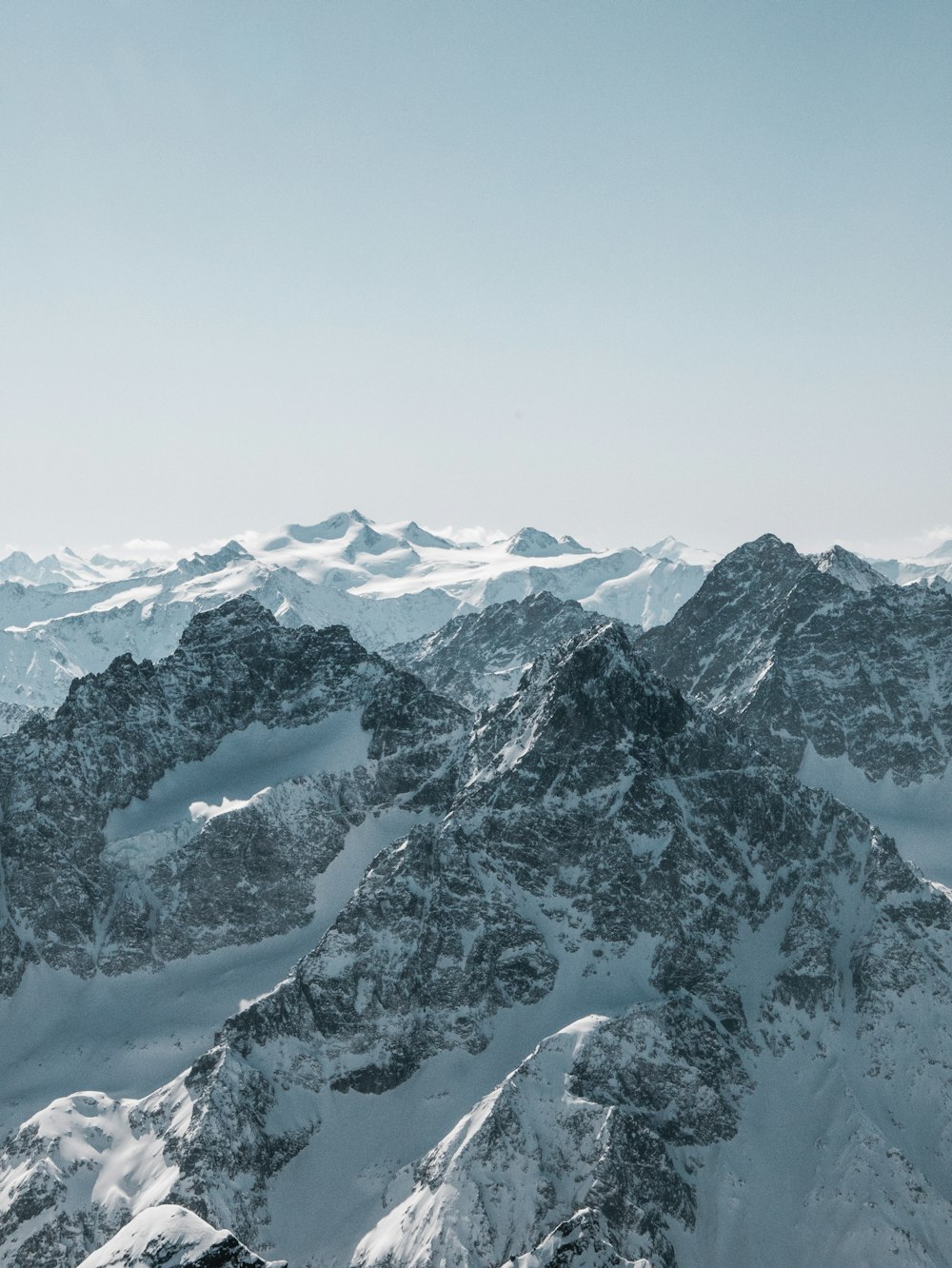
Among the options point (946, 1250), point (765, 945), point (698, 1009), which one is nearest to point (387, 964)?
point (698, 1009)

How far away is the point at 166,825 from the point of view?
18088 centimetres

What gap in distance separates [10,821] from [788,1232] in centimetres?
13992

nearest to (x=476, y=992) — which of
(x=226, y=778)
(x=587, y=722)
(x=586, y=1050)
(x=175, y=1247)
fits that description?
(x=586, y=1050)

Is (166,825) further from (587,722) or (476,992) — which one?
(587,722)

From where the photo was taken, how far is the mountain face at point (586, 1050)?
124000 millimetres

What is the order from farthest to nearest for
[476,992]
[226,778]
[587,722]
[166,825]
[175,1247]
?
1. [226,778]
2. [166,825]
3. [587,722]
4. [476,992]
5. [175,1247]

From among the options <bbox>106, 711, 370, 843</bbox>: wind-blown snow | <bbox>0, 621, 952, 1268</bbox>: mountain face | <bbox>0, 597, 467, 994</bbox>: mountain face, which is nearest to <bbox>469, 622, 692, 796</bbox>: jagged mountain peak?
<bbox>0, 621, 952, 1268</bbox>: mountain face

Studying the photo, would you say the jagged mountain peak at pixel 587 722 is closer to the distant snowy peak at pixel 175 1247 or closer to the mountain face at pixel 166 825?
the mountain face at pixel 166 825

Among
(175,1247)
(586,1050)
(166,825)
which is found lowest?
(586,1050)

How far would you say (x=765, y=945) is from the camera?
158500 mm

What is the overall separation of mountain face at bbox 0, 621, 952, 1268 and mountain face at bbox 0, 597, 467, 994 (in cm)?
2361

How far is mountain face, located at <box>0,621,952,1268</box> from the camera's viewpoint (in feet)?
407

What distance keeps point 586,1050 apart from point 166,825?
A: 86256 mm

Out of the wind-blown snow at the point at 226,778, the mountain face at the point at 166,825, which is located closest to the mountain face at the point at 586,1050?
the mountain face at the point at 166,825
